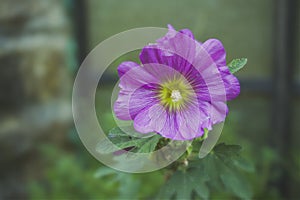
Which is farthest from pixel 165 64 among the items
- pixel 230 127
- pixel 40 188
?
pixel 40 188

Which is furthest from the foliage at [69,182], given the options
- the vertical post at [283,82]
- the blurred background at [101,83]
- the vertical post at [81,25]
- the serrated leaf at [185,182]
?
the serrated leaf at [185,182]

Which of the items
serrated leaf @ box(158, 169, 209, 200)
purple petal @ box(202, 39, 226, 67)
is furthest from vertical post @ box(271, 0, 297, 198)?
purple petal @ box(202, 39, 226, 67)

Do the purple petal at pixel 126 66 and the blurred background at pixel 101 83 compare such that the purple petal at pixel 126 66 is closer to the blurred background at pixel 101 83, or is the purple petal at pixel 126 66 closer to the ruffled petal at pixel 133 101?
the ruffled petal at pixel 133 101

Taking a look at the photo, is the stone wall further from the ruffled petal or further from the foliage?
the ruffled petal

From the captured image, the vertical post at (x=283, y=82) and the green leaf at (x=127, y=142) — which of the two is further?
the vertical post at (x=283, y=82)

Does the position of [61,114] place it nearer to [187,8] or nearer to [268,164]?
[187,8]

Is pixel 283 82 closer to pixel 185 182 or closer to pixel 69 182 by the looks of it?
pixel 69 182

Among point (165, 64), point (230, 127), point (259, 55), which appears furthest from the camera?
point (259, 55)
